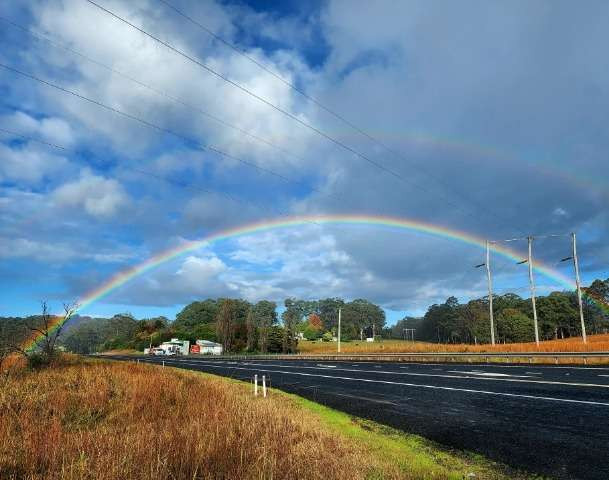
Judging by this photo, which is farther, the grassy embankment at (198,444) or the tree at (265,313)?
the tree at (265,313)

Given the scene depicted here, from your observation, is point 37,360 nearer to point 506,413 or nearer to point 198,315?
point 506,413

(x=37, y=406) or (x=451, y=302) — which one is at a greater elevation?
(x=451, y=302)

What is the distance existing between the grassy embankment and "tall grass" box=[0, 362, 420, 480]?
0.02 metres

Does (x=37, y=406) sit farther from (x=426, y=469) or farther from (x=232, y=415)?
(x=426, y=469)

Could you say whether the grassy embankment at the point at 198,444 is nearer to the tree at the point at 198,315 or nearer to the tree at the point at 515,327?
the tree at the point at 515,327

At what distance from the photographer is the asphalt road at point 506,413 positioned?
744cm

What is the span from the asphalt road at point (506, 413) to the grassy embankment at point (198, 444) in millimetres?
999

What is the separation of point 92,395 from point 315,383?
1288 centimetres

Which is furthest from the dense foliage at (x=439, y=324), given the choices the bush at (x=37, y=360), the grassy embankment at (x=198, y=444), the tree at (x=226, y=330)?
the grassy embankment at (x=198, y=444)

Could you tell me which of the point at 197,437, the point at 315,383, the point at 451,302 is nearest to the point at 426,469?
the point at 197,437

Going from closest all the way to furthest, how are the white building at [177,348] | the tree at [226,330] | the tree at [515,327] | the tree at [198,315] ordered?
the white building at [177,348] < the tree at [226,330] < the tree at [515,327] < the tree at [198,315]

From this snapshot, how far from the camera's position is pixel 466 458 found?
7.46 m

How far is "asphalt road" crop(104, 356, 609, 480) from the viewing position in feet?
24.4

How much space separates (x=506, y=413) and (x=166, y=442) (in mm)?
9306
